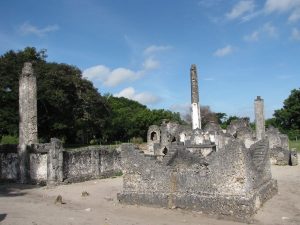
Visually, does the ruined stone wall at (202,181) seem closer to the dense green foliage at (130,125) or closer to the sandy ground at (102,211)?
the sandy ground at (102,211)

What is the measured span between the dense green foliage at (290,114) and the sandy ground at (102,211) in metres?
49.6

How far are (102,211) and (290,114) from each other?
56832 millimetres

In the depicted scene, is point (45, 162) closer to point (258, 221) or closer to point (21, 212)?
point (21, 212)

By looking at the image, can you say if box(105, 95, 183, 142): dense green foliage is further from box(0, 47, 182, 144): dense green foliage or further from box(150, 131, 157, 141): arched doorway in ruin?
box(150, 131, 157, 141): arched doorway in ruin

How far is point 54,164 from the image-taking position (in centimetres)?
1783

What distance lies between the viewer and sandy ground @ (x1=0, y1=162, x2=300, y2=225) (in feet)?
32.9

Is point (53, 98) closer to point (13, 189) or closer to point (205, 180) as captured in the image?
point (13, 189)

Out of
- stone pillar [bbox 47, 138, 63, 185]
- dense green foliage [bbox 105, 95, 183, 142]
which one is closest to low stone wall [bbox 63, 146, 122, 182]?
stone pillar [bbox 47, 138, 63, 185]

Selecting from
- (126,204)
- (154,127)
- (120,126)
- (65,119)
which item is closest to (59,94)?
(65,119)

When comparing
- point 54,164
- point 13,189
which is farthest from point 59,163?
point 13,189

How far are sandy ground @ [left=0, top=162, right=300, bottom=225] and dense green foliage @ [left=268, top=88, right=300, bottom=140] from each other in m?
49.6

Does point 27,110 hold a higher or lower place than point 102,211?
higher

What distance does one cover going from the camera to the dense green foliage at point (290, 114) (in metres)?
62.3

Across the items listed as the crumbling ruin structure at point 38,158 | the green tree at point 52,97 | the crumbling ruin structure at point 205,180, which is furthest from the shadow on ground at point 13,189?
the green tree at point 52,97
